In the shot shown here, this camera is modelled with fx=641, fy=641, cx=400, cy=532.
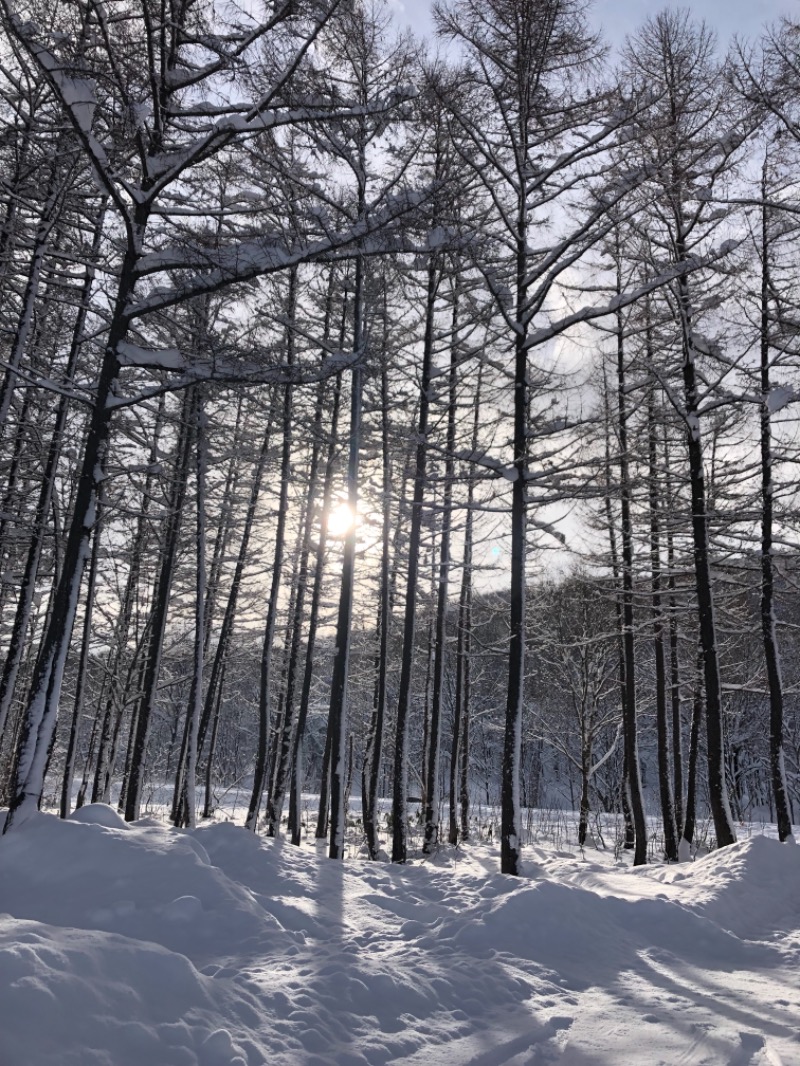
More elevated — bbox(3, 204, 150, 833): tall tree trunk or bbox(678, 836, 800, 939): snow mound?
bbox(3, 204, 150, 833): tall tree trunk

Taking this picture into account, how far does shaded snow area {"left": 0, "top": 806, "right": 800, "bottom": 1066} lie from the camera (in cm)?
280

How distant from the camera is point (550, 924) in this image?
5.20 m

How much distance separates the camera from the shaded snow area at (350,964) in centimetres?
280

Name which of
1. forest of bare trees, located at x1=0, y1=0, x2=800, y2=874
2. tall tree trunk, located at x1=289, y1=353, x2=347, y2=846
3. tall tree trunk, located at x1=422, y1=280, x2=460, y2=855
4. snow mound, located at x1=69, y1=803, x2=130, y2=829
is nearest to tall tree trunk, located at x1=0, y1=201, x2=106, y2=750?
forest of bare trees, located at x1=0, y1=0, x2=800, y2=874

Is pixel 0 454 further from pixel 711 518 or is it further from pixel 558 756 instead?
pixel 558 756

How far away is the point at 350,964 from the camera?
160 inches

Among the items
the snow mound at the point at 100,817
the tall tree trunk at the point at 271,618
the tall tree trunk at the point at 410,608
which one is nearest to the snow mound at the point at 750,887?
the tall tree trunk at the point at 410,608

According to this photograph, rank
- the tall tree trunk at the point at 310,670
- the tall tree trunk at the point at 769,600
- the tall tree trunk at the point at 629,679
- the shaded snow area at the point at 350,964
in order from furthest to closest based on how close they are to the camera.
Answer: the tall tree trunk at the point at 310,670 < the tall tree trunk at the point at 629,679 < the tall tree trunk at the point at 769,600 < the shaded snow area at the point at 350,964

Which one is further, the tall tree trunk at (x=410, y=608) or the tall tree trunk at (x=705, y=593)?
the tall tree trunk at (x=410, y=608)

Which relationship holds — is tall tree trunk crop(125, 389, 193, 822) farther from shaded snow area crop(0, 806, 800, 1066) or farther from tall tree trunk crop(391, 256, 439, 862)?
shaded snow area crop(0, 806, 800, 1066)

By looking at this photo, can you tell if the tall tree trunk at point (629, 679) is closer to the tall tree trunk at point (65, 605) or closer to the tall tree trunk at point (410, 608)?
the tall tree trunk at point (410, 608)

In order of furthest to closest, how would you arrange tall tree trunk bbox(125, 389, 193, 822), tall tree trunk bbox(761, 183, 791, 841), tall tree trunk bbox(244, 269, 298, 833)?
1. tall tree trunk bbox(244, 269, 298, 833)
2. tall tree trunk bbox(125, 389, 193, 822)
3. tall tree trunk bbox(761, 183, 791, 841)

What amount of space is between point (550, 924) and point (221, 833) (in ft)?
12.1

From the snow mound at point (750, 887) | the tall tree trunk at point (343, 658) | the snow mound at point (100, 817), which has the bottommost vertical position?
the snow mound at point (750, 887)
